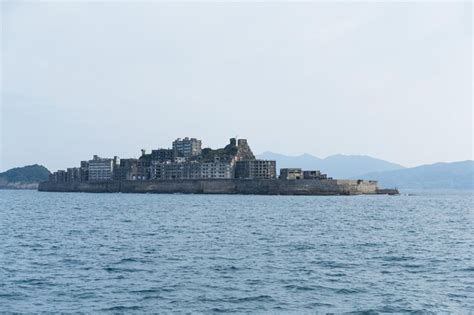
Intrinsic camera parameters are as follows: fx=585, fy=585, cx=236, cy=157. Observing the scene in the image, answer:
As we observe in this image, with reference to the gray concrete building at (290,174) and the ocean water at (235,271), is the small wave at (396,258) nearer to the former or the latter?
the ocean water at (235,271)

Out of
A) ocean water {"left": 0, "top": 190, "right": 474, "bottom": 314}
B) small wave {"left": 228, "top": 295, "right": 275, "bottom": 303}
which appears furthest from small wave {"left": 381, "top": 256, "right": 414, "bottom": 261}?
small wave {"left": 228, "top": 295, "right": 275, "bottom": 303}

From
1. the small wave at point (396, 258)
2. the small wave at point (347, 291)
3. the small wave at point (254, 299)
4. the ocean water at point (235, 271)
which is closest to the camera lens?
the ocean water at point (235, 271)

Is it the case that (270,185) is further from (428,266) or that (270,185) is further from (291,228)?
(428,266)

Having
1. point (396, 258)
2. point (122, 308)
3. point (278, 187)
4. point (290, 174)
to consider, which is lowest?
point (122, 308)

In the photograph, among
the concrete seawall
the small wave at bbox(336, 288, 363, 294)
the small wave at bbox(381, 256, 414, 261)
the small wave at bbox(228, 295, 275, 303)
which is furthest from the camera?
the concrete seawall

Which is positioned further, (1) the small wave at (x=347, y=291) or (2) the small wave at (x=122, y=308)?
(1) the small wave at (x=347, y=291)

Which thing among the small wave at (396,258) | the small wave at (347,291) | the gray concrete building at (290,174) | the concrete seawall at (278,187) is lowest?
the small wave at (347,291)

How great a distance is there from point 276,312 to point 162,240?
25482mm

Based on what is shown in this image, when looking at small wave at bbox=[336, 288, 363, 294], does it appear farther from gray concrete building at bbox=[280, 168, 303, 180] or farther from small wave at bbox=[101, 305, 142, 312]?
gray concrete building at bbox=[280, 168, 303, 180]

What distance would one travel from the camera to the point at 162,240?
1890 inches

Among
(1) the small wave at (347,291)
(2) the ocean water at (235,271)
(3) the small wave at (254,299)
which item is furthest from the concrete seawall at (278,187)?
(3) the small wave at (254,299)

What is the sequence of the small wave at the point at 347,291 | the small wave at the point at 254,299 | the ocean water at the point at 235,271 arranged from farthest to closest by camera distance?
the small wave at the point at 347,291 → the small wave at the point at 254,299 → the ocean water at the point at 235,271

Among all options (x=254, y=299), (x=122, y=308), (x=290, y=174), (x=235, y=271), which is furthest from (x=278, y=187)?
(x=122, y=308)

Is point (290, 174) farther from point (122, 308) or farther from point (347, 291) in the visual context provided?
point (122, 308)
